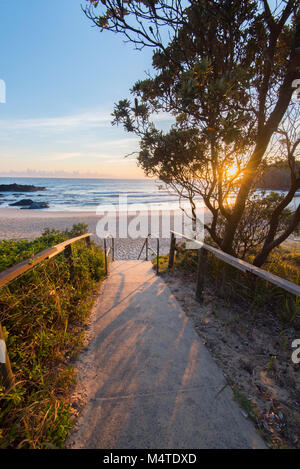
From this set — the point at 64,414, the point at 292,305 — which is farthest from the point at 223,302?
the point at 64,414

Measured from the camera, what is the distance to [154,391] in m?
2.11

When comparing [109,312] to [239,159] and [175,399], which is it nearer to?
[175,399]

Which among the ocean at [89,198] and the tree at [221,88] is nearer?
the tree at [221,88]

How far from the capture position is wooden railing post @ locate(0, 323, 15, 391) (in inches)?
65.0

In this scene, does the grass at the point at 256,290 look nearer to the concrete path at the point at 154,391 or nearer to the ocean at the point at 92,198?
the concrete path at the point at 154,391

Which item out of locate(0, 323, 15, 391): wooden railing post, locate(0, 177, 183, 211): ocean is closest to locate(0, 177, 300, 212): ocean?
locate(0, 177, 183, 211): ocean

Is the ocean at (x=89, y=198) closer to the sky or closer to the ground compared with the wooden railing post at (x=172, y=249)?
closer to the sky

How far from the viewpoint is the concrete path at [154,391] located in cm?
169

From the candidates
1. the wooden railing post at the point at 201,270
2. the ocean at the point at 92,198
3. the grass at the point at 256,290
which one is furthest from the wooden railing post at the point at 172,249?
the ocean at the point at 92,198

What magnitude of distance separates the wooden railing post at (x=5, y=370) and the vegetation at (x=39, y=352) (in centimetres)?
6

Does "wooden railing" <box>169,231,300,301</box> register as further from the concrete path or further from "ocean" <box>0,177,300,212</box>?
"ocean" <box>0,177,300,212</box>

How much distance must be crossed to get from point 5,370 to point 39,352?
0.56m

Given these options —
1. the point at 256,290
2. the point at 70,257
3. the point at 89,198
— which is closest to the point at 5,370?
the point at 70,257

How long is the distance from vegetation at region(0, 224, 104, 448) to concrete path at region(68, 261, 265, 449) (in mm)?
229
